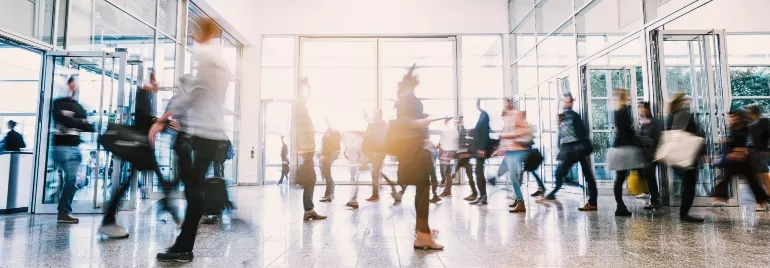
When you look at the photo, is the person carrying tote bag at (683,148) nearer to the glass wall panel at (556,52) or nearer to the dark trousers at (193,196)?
the glass wall panel at (556,52)

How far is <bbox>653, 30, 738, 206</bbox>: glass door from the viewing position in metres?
6.27

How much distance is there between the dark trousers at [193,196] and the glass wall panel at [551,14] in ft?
27.1

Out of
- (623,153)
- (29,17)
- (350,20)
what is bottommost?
(623,153)

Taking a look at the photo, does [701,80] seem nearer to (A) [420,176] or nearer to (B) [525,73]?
(B) [525,73]

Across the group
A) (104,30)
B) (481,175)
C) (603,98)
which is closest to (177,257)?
(481,175)

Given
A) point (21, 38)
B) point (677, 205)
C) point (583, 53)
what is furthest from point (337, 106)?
point (677, 205)

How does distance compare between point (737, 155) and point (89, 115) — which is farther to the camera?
point (89, 115)

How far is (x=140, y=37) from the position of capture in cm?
818

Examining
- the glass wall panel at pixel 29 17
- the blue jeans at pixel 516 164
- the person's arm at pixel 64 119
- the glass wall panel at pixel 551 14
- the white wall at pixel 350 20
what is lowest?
the blue jeans at pixel 516 164

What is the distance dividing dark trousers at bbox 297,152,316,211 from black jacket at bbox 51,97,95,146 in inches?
94.9

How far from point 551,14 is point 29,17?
9.70 metres

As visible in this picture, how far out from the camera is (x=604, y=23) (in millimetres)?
7609

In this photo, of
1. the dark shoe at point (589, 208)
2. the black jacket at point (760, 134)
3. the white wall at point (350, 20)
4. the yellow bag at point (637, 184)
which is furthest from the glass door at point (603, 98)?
the white wall at point (350, 20)

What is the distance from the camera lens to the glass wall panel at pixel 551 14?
9039mm
